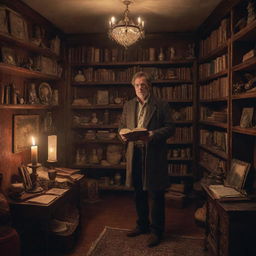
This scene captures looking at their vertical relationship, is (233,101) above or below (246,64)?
below

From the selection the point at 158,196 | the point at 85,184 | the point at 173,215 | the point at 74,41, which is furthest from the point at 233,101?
the point at 74,41

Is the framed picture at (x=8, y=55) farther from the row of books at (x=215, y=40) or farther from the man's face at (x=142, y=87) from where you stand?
the row of books at (x=215, y=40)

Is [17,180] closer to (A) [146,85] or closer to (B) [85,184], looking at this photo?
(B) [85,184]

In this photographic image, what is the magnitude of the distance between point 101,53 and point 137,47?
1.78 ft

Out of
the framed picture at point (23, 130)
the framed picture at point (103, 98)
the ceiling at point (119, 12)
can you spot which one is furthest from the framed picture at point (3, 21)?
the framed picture at point (103, 98)

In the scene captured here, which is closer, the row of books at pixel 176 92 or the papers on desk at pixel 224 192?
the papers on desk at pixel 224 192

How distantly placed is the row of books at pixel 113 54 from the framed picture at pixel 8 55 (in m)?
1.56

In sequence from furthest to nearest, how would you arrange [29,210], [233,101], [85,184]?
[85,184], [233,101], [29,210]

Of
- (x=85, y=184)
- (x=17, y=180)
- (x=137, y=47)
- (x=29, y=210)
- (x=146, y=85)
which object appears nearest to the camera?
(x=29, y=210)

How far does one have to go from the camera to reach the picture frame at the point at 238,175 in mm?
2363

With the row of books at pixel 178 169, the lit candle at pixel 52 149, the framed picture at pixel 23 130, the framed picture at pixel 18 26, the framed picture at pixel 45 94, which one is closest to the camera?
the framed picture at pixel 18 26

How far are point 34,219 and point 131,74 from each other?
257 centimetres

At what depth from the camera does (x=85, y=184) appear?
421cm

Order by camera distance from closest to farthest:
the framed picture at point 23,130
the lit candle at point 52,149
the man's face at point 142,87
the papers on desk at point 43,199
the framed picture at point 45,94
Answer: the papers on desk at point 43,199, the man's face at point 142,87, the framed picture at point 23,130, the lit candle at point 52,149, the framed picture at point 45,94
